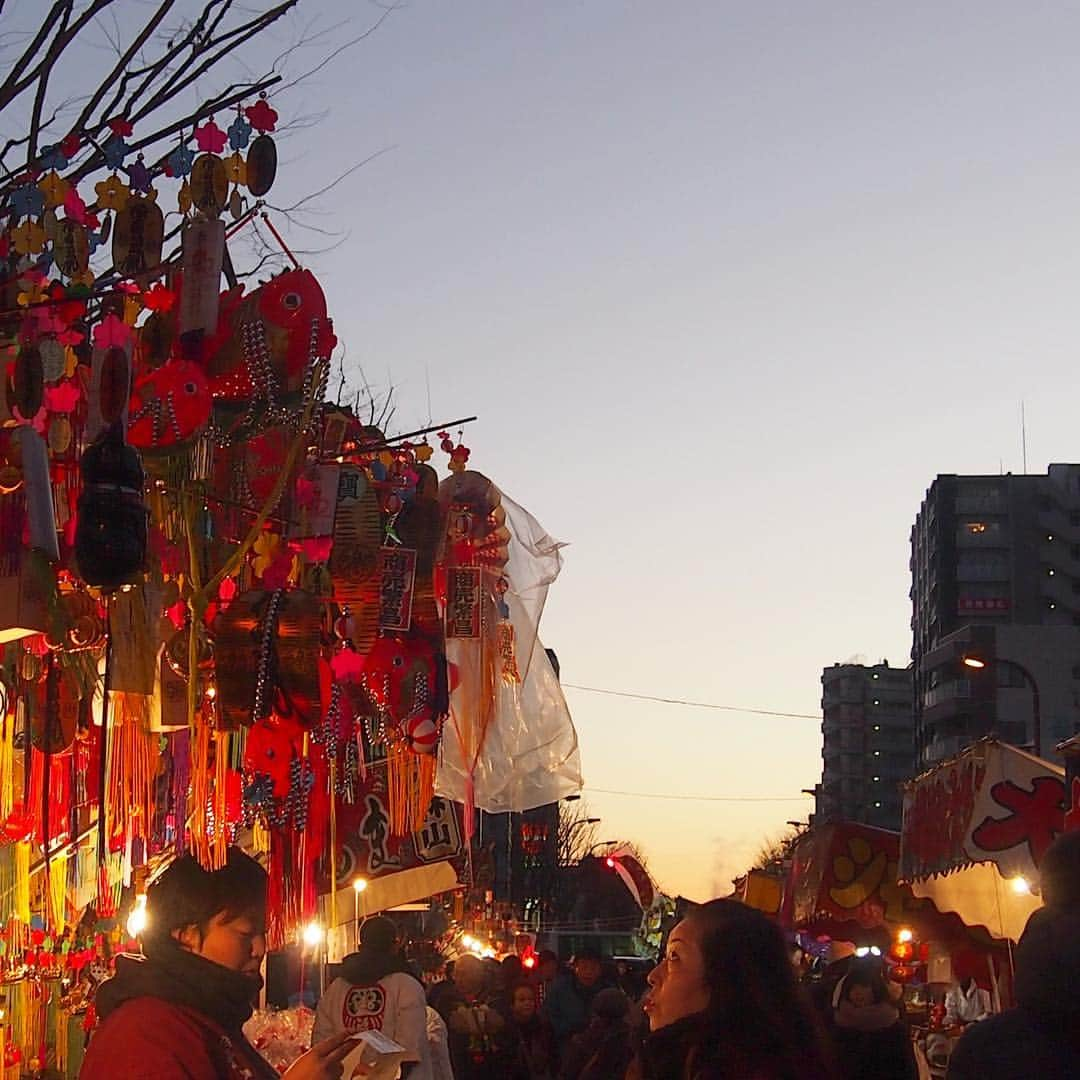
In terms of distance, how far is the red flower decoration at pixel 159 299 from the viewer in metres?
6.86

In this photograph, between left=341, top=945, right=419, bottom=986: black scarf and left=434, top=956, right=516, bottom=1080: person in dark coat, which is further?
left=434, top=956, right=516, bottom=1080: person in dark coat

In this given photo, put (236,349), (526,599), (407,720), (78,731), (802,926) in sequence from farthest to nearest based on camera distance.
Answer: (802,926) → (526,599) → (407,720) → (78,731) → (236,349)

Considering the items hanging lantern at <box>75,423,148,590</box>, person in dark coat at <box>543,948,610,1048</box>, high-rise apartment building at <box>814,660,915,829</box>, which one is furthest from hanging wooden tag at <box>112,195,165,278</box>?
high-rise apartment building at <box>814,660,915,829</box>

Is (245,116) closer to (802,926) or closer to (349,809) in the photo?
(349,809)

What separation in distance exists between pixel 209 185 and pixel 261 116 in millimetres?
380

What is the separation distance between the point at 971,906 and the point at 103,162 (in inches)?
481

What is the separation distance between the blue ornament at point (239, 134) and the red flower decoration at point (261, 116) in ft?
0.09

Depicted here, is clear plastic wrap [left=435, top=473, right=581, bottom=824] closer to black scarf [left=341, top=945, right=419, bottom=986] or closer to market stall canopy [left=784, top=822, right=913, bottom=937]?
black scarf [left=341, top=945, right=419, bottom=986]

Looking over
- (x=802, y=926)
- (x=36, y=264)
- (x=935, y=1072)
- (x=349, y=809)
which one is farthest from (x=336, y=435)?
(x=802, y=926)

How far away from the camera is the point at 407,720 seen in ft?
31.5

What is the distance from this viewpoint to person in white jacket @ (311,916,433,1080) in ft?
30.1

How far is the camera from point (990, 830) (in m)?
13.8

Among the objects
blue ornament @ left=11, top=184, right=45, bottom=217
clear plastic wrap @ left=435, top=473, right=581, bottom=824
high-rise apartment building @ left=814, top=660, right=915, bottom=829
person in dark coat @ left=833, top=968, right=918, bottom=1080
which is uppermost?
high-rise apartment building @ left=814, top=660, right=915, bottom=829

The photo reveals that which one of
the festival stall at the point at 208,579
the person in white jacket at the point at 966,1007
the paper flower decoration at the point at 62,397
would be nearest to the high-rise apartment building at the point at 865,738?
the person in white jacket at the point at 966,1007
